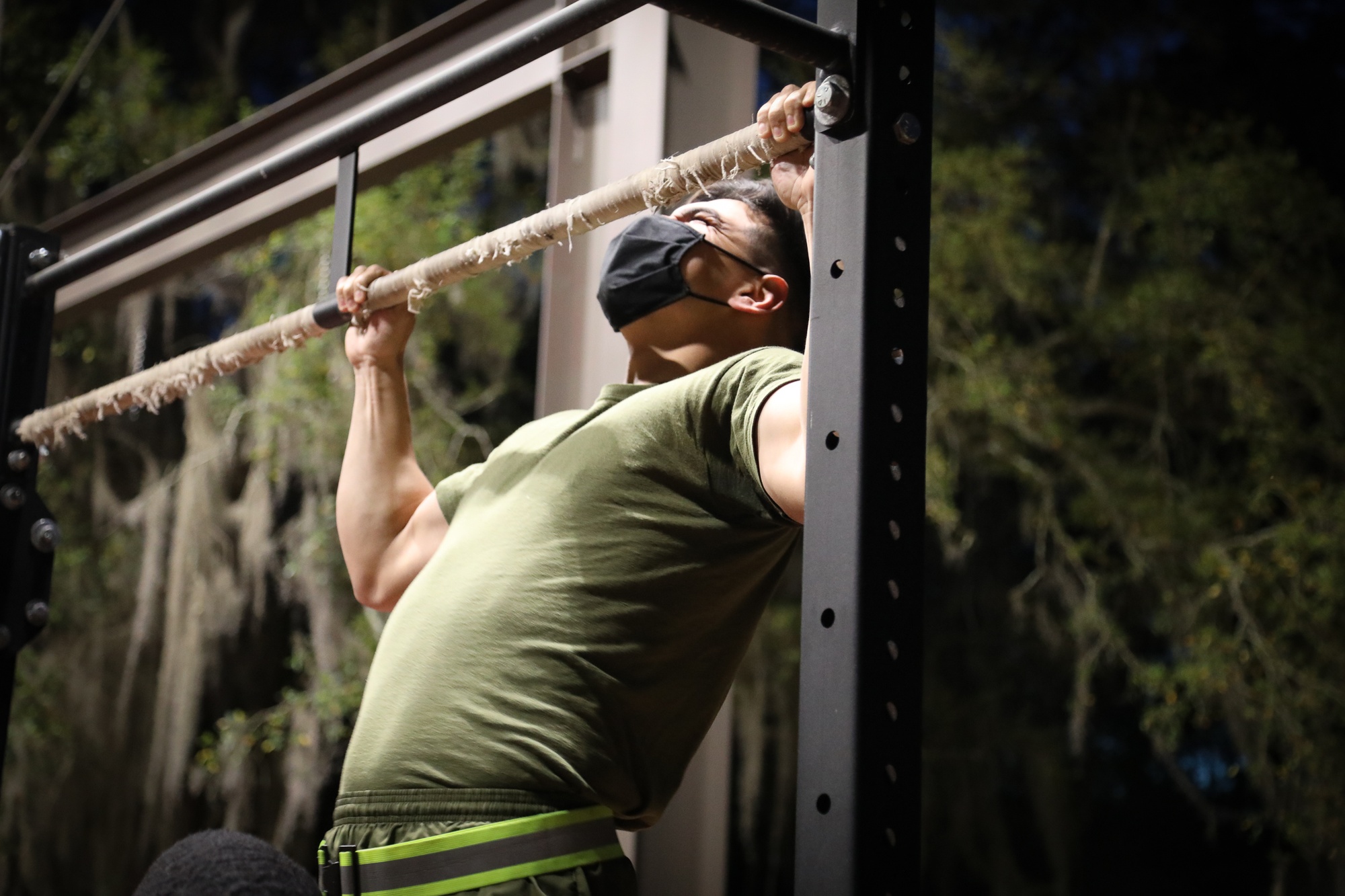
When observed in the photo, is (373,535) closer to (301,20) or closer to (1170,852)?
(301,20)

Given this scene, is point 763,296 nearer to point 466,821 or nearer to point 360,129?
point 360,129

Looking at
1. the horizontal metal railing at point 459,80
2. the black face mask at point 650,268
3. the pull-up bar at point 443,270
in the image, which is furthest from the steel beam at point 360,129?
the black face mask at point 650,268

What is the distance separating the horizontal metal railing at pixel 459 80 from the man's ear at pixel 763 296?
1.10ft

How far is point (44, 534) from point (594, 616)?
942mm

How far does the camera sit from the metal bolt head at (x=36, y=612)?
64.9 inches

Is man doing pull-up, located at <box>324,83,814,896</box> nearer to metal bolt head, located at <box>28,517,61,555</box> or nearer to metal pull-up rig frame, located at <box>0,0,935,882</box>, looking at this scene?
metal pull-up rig frame, located at <box>0,0,935,882</box>

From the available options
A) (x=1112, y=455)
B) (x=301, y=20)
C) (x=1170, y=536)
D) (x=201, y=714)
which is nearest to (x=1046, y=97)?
(x=1112, y=455)

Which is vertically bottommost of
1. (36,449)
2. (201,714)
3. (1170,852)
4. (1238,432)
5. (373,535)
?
(1170,852)

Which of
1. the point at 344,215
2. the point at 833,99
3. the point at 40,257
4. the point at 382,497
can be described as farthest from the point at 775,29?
the point at 40,257

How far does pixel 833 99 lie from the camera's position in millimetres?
789

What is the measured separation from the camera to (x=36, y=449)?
167 cm

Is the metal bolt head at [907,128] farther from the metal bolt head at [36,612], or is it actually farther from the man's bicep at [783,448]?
the metal bolt head at [36,612]

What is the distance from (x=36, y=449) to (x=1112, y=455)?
15.7ft

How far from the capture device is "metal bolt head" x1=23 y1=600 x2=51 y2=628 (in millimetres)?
1649
